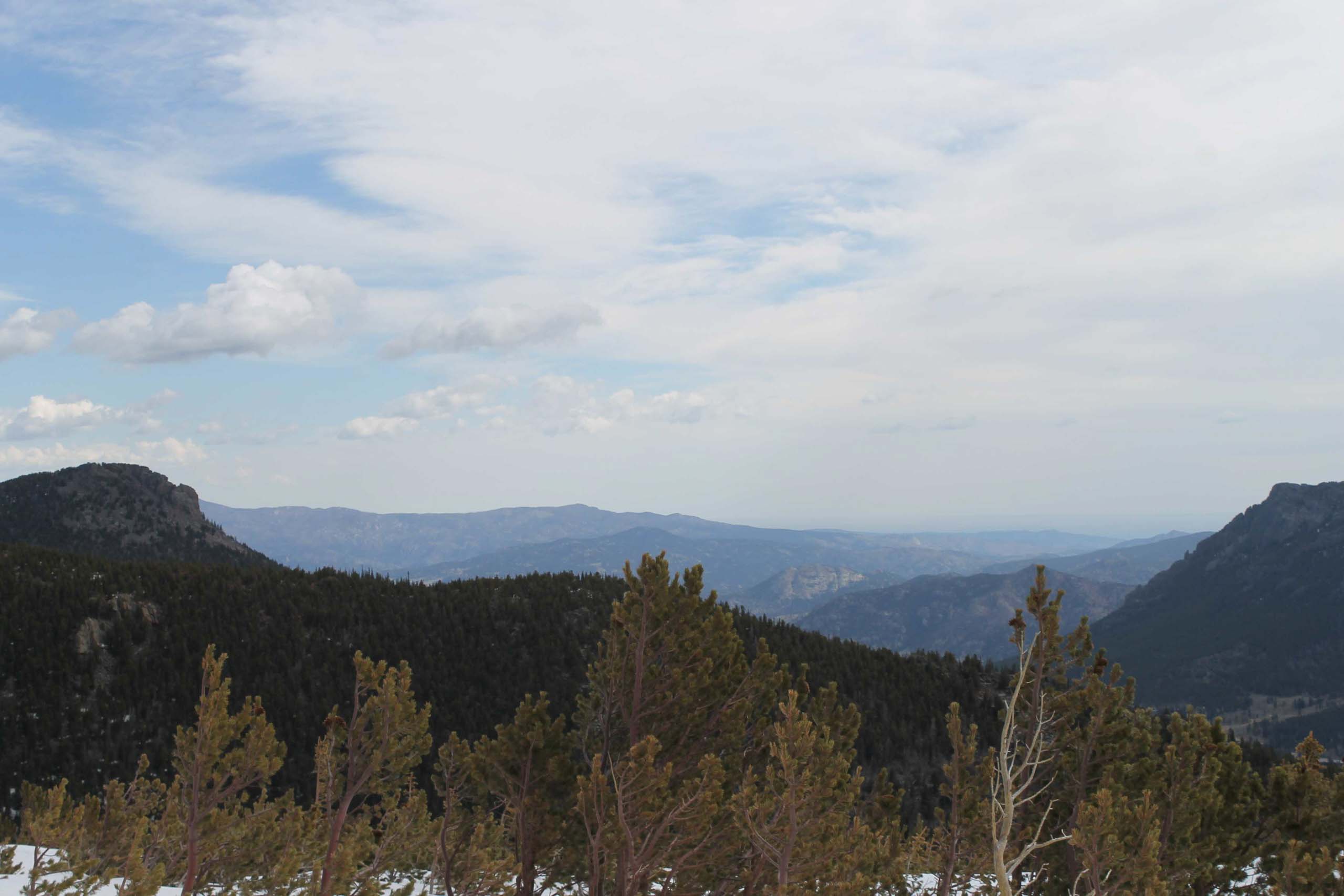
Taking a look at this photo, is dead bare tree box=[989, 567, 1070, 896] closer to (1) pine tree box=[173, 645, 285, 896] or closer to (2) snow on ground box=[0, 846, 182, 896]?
(1) pine tree box=[173, 645, 285, 896]

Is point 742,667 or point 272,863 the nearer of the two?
point 742,667

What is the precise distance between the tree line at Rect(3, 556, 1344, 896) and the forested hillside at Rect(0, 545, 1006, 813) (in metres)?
74.5

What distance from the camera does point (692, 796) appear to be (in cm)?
1920

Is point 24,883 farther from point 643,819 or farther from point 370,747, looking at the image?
point 643,819

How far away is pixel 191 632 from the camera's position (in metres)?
108

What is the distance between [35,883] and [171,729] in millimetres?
88186

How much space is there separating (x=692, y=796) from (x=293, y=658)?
10473cm

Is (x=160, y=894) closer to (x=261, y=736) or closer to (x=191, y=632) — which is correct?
(x=261, y=736)

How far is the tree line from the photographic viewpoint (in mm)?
19469

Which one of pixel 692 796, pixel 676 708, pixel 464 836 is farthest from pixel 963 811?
pixel 464 836

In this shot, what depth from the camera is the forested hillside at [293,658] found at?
314ft

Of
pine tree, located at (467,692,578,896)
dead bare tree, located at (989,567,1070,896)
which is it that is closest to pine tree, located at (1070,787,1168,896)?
dead bare tree, located at (989,567,1070,896)

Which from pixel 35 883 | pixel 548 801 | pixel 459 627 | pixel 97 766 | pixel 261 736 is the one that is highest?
pixel 261 736

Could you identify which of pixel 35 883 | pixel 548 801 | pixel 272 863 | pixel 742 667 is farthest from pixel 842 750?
pixel 35 883
